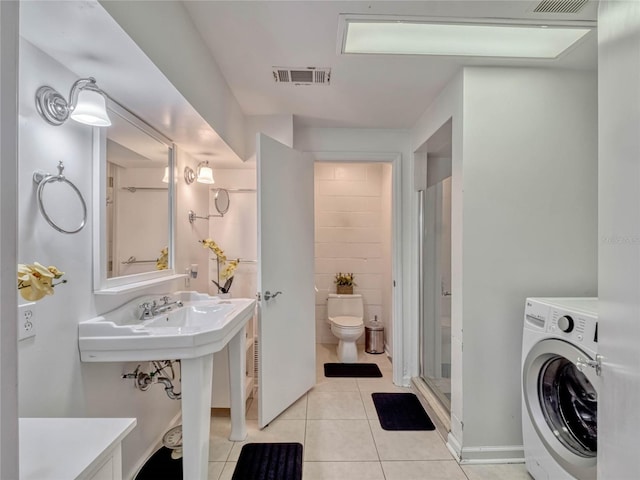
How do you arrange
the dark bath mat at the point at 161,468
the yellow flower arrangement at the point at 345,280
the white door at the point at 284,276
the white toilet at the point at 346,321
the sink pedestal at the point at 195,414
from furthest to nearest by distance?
1. the yellow flower arrangement at the point at 345,280
2. the white toilet at the point at 346,321
3. the white door at the point at 284,276
4. the dark bath mat at the point at 161,468
5. the sink pedestal at the point at 195,414

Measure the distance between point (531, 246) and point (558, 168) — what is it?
48cm

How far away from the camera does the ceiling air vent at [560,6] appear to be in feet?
4.26

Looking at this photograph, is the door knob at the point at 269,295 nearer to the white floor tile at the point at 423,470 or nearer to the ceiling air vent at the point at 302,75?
the white floor tile at the point at 423,470

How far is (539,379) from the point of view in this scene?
1496mm

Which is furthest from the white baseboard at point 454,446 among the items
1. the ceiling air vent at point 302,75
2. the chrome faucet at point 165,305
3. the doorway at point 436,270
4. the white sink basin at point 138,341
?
the ceiling air vent at point 302,75

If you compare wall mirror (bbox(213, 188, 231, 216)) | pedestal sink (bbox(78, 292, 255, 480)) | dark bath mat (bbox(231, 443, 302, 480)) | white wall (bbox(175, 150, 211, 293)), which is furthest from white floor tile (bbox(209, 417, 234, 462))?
wall mirror (bbox(213, 188, 231, 216))

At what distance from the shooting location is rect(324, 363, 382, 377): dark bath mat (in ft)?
9.54

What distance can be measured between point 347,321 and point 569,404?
2033mm

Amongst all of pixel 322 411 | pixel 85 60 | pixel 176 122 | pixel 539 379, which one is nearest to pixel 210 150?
pixel 176 122

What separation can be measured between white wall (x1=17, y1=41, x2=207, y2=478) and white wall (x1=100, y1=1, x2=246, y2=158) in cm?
35

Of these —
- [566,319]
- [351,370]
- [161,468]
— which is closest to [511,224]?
[566,319]

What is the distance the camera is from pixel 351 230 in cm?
377

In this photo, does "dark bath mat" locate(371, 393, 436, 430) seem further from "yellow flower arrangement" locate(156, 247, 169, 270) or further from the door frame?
"yellow flower arrangement" locate(156, 247, 169, 270)

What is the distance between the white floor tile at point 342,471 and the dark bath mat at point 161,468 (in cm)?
67
